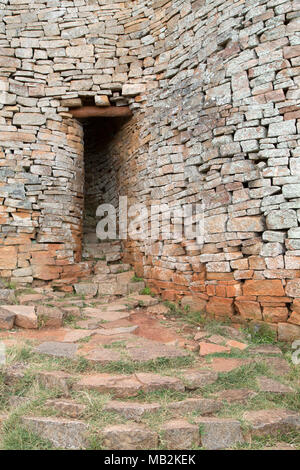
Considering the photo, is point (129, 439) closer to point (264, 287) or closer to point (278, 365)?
point (278, 365)

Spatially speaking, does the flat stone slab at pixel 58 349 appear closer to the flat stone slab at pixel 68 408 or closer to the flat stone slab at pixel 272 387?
the flat stone slab at pixel 68 408

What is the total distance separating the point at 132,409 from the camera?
2449 millimetres

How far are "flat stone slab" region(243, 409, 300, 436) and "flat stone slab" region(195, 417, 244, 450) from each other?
0.38ft

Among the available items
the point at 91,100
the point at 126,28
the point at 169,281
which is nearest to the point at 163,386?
the point at 169,281

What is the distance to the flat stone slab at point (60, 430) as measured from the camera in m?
2.20

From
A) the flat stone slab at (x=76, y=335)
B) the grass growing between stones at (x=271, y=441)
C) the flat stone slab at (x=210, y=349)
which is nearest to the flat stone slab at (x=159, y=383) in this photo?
the grass growing between stones at (x=271, y=441)

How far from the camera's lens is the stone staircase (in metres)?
2.28

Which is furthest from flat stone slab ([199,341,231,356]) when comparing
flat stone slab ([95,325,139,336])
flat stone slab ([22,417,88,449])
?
flat stone slab ([22,417,88,449])

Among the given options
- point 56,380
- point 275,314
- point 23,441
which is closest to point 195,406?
point 56,380

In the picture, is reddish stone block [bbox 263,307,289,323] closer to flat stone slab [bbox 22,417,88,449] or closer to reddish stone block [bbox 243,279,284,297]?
reddish stone block [bbox 243,279,284,297]

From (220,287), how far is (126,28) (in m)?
5.29

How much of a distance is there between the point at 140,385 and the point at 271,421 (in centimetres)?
103

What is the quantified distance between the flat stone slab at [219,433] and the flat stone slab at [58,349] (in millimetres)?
1434

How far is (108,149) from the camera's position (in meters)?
8.29
